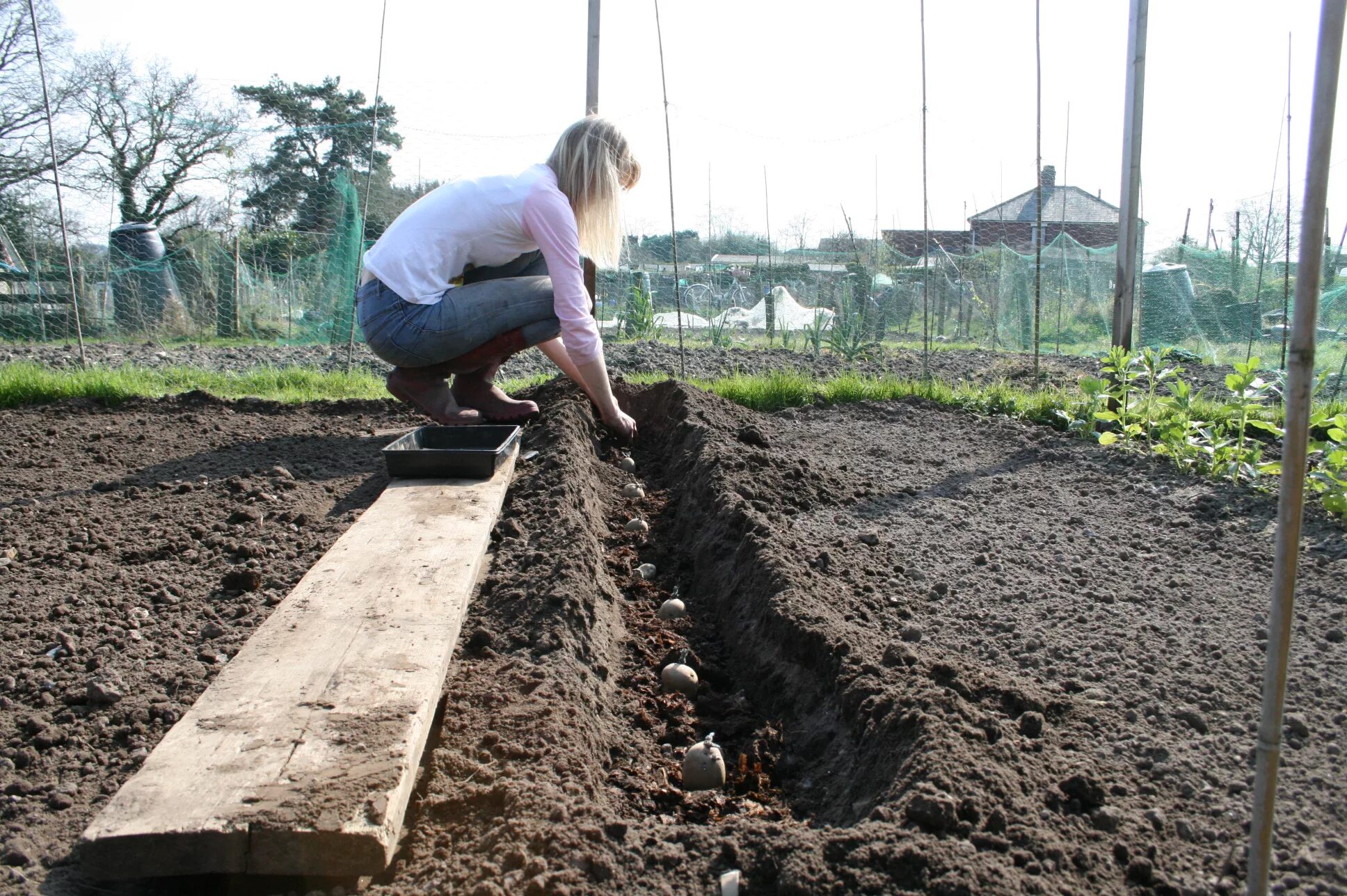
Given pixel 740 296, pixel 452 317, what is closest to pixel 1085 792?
pixel 452 317

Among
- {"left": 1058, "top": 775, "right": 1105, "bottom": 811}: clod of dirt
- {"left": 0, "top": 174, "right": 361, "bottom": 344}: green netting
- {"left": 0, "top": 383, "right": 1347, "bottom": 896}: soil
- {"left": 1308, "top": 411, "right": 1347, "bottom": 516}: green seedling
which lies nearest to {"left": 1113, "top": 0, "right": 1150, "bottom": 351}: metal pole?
{"left": 0, "top": 383, "right": 1347, "bottom": 896}: soil

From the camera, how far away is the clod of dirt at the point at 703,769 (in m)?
1.79

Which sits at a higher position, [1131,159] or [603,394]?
[1131,159]

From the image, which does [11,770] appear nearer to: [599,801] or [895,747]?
[599,801]

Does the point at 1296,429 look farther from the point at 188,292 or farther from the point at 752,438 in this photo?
the point at 188,292

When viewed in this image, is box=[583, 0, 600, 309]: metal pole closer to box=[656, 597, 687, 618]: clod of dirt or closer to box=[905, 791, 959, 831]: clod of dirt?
box=[656, 597, 687, 618]: clod of dirt

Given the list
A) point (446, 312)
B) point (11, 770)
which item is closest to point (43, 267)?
point (446, 312)

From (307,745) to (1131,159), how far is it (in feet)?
19.4

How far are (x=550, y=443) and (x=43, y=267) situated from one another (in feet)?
30.4

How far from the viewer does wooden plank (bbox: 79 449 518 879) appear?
127 centimetres

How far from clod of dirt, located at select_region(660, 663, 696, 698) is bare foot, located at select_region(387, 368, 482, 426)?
211 cm

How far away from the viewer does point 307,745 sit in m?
1.47

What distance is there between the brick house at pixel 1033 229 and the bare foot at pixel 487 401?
12.1m

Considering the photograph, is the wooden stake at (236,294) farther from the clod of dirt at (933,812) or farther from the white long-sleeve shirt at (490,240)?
the clod of dirt at (933,812)
